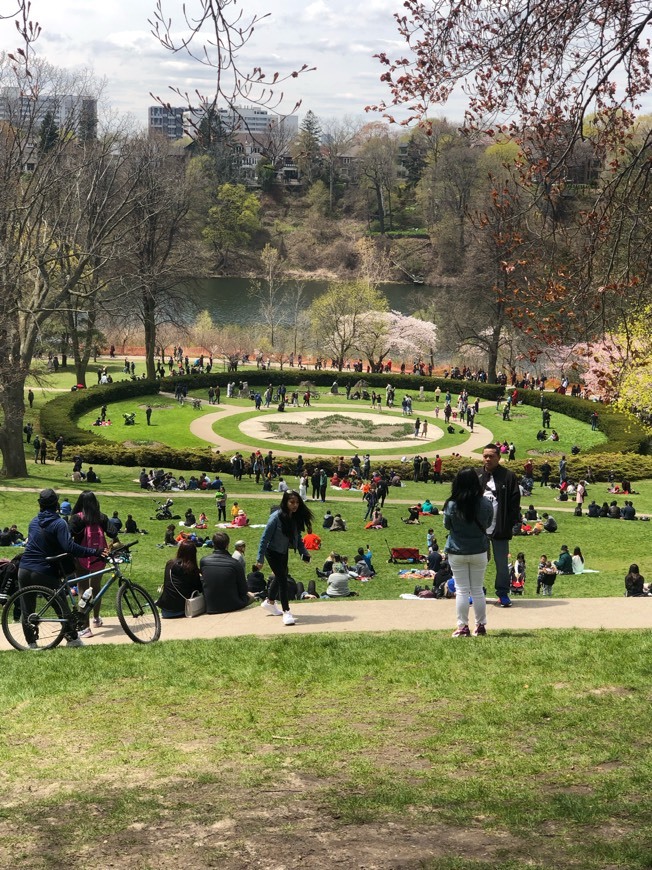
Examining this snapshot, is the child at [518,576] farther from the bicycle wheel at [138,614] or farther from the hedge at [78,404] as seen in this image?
the hedge at [78,404]

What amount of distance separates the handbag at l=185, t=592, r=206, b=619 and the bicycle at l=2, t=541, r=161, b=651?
1452 mm

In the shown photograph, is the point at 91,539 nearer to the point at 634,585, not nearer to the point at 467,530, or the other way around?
the point at 467,530

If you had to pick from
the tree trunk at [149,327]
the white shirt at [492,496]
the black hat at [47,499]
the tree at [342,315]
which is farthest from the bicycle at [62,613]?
the tree at [342,315]

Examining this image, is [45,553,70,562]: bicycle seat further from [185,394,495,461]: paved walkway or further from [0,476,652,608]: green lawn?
[185,394,495,461]: paved walkway

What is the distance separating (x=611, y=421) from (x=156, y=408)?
2254 centimetres

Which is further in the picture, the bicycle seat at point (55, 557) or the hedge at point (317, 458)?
the hedge at point (317, 458)

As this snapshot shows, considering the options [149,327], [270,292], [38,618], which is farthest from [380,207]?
[38,618]

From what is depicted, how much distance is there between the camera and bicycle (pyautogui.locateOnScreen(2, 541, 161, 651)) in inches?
399

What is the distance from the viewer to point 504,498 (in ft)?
38.7

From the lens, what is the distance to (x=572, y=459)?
39.8 meters

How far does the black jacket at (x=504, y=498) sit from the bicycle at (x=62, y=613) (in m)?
4.04

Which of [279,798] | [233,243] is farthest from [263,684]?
[233,243]

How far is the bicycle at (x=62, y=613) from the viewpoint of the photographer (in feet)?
33.2

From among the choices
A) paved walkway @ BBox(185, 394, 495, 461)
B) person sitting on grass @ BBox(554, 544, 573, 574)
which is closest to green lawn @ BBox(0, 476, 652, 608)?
person sitting on grass @ BBox(554, 544, 573, 574)
